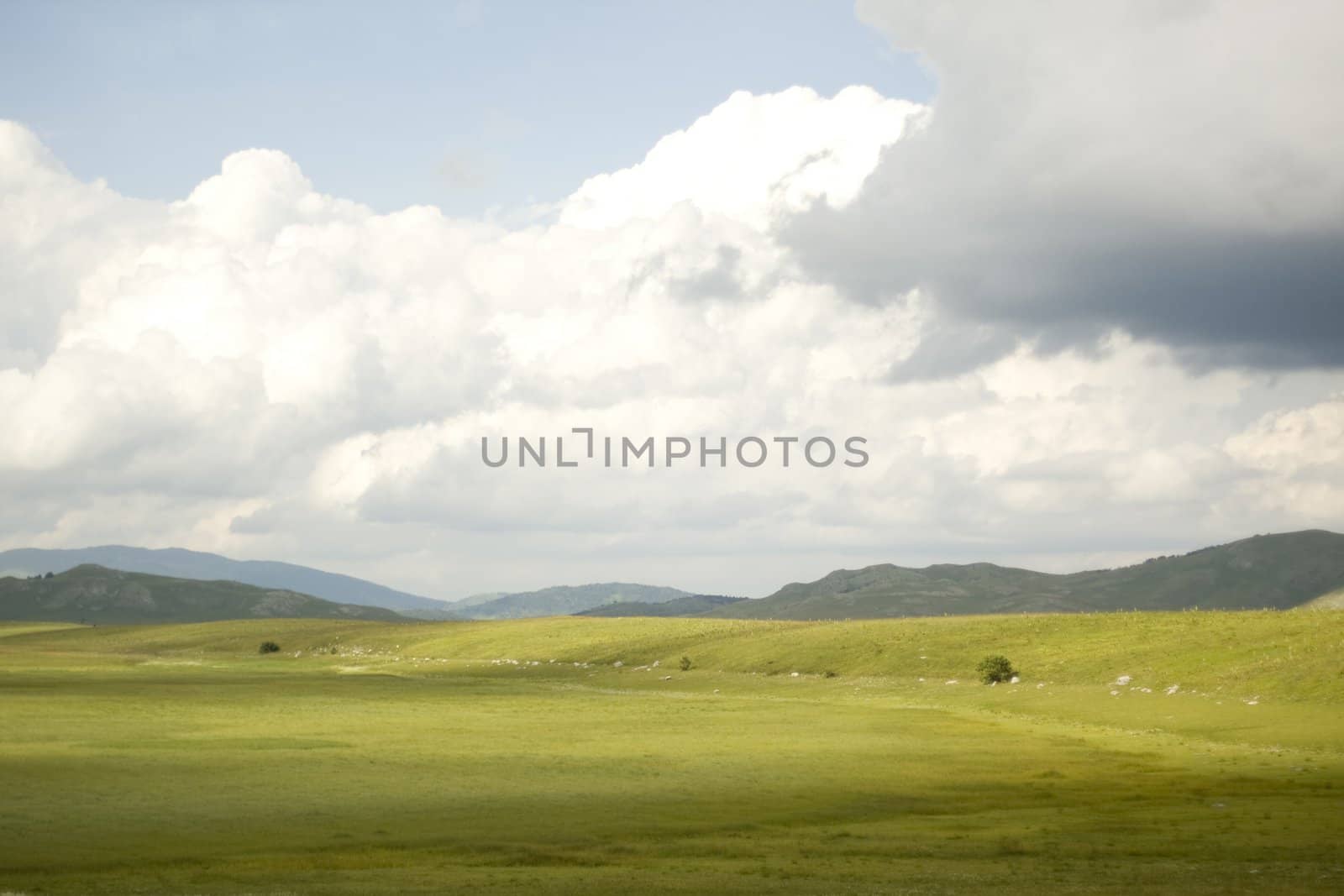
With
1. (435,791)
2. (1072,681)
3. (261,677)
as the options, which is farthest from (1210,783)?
(261,677)

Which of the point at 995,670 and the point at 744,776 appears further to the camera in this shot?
the point at 995,670

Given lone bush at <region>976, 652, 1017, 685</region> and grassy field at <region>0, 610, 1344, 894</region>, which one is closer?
grassy field at <region>0, 610, 1344, 894</region>

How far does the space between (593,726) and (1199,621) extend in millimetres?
53714

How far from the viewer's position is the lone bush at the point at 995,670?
289ft

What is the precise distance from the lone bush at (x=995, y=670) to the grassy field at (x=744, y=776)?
2005mm

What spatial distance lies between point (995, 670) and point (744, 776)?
44.5 meters

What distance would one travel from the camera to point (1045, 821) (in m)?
38.1

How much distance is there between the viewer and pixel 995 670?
8812 centimetres

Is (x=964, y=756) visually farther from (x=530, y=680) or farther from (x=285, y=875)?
(x=530, y=680)

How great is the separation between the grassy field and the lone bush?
200 cm

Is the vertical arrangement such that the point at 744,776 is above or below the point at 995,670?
below

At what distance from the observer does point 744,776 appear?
4859 cm

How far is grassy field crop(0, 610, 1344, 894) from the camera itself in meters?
31.0

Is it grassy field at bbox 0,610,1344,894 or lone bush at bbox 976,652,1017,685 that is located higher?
lone bush at bbox 976,652,1017,685
